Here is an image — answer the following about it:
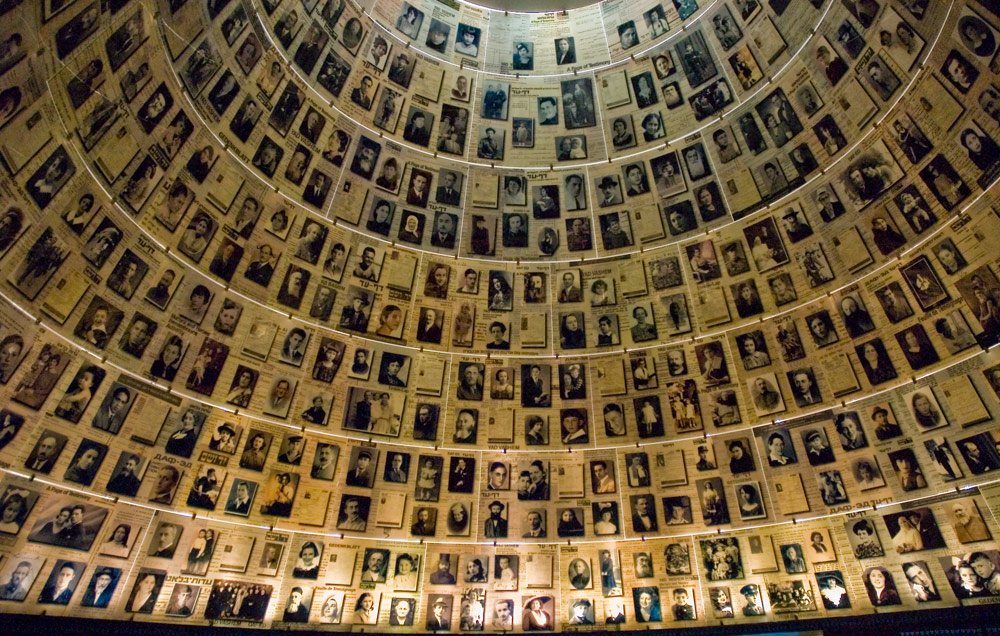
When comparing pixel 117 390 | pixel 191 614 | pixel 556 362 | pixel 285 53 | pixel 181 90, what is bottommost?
pixel 191 614

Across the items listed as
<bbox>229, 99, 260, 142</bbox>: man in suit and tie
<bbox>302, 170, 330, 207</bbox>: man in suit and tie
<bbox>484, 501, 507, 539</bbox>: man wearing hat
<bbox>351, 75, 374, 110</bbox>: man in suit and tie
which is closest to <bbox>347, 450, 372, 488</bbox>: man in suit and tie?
<bbox>484, 501, 507, 539</bbox>: man wearing hat

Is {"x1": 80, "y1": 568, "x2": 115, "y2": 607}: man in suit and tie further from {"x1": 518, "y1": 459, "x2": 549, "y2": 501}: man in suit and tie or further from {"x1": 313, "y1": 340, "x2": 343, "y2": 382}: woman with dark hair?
{"x1": 518, "y1": 459, "x2": 549, "y2": 501}: man in suit and tie

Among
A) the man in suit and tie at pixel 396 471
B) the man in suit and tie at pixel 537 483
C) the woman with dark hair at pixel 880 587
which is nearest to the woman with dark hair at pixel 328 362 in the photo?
the man in suit and tie at pixel 396 471

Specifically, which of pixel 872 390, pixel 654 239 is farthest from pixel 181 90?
pixel 872 390

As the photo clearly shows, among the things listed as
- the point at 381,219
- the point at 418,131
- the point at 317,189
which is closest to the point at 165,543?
the point at 317,189

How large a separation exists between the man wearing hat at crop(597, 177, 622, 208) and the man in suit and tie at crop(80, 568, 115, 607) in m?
16.2

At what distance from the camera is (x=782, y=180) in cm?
1759

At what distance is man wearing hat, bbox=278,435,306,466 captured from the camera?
54.6 ft

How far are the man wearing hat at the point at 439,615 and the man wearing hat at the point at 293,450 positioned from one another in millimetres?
5184

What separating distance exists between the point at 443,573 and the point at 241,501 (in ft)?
18.2

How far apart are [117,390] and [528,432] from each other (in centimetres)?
1058

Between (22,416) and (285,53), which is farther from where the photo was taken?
(285,53)

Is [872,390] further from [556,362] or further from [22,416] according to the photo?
[22,416]

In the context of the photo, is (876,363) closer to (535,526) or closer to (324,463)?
(535,526)
